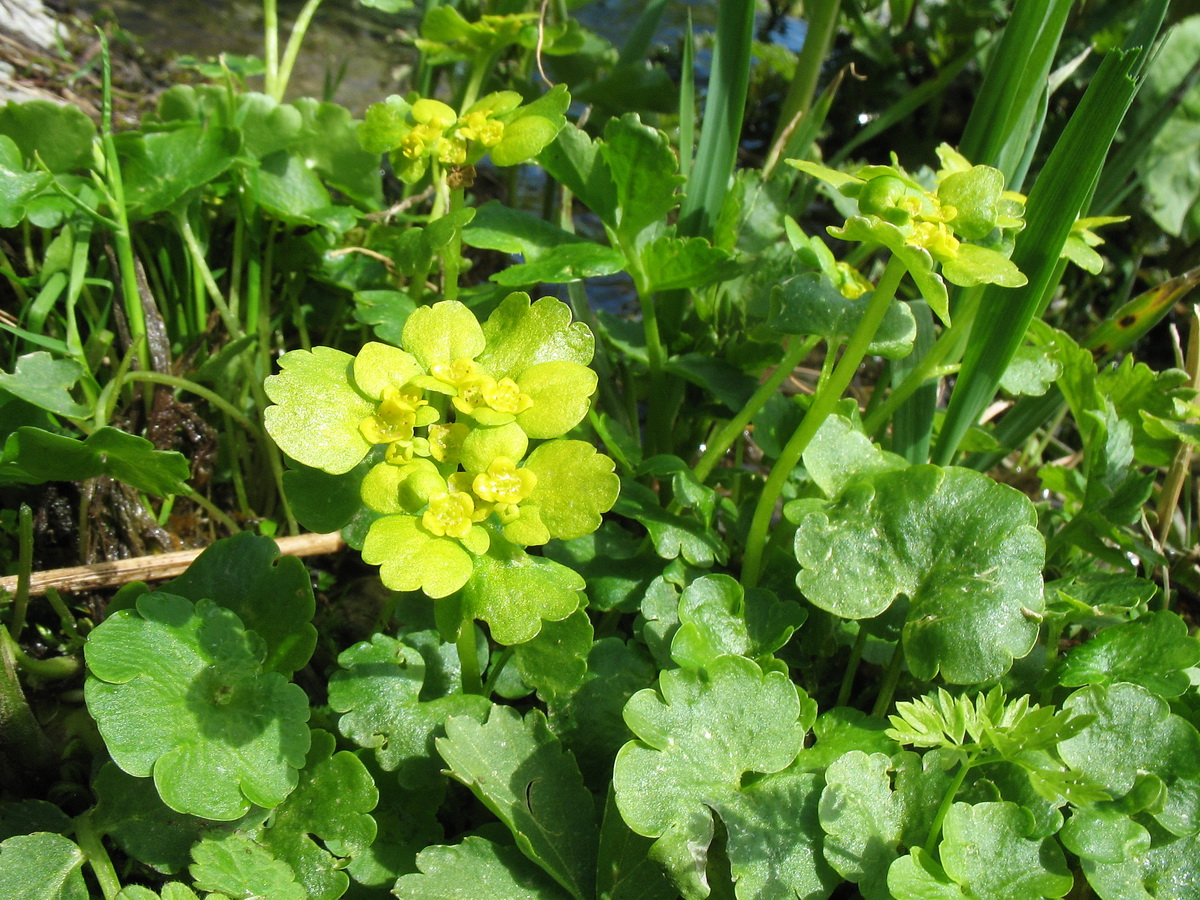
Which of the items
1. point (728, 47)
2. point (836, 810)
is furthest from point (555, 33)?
point (836, 810)

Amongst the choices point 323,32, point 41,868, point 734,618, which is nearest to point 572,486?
point 734,618

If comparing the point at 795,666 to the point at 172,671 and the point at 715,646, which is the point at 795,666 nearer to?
the point at 715,646

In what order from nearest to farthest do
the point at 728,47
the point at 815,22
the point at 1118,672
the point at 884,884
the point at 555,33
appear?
the point at 884,884
the point at 1118,672
the point at 728,47
the point at 555,33
the point at 815,22

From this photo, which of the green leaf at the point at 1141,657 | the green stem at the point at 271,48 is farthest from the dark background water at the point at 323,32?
the green leaf at the point at 1141,657

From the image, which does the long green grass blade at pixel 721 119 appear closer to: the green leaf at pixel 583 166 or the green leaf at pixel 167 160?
the green leaf at pixel 583 166

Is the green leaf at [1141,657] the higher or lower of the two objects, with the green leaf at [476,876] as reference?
higher

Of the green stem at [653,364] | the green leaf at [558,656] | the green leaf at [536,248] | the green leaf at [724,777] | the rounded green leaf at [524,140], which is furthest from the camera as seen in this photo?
the green stem at [653,364]
